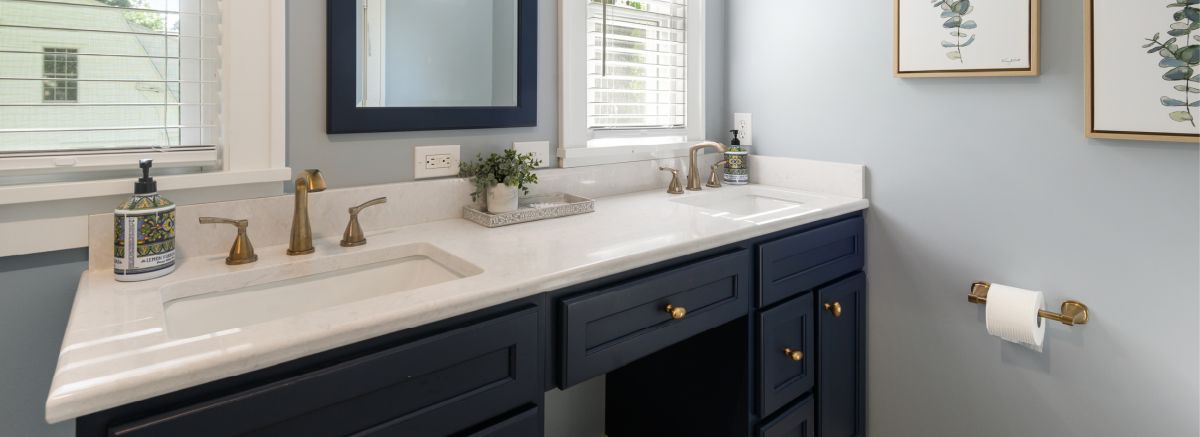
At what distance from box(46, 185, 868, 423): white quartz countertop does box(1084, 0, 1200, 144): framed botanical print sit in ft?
2.14

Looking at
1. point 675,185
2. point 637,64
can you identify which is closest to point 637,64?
point 637,64

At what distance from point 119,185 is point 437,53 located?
28.8 inches

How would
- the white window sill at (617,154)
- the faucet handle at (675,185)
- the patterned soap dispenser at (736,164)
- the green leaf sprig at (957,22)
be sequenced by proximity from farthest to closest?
the patterned soap dispenser at (736,164) → the faucet handle at (675,185) → the white window sill at (617,154) → the green leaf sprig at (957,22)

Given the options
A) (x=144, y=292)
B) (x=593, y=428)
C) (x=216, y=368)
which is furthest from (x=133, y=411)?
(x=593, y=428)

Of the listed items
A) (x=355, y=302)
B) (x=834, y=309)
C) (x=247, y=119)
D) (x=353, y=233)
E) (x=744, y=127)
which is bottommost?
(x=834, y=309)

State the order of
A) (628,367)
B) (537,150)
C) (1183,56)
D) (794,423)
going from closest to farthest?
(1183,56), (794,423), (537,150), (628,367)

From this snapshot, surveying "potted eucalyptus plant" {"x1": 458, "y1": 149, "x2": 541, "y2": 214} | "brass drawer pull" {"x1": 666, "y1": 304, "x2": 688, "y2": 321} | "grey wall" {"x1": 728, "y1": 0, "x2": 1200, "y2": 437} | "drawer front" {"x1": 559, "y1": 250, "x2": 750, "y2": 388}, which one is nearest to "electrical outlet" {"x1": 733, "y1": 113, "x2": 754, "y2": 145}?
"grey wall" {"x1": 728, "y1": 0, "x2": 1200, "y2": 437}

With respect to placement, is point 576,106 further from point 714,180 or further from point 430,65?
point 714,180

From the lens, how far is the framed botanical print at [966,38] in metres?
1.54

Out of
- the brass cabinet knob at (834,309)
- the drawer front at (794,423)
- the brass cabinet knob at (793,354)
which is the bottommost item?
the drawer front at (794,423)

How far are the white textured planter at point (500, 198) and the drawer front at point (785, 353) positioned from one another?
703 millimetres

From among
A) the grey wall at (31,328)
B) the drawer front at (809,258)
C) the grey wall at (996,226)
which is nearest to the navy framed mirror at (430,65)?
the grey wall at (31,328)

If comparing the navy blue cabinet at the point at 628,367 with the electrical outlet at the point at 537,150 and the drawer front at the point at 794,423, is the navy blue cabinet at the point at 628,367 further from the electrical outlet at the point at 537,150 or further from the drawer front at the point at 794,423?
the electrical outlet at the point at 537,150

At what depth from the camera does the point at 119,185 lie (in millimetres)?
1183
